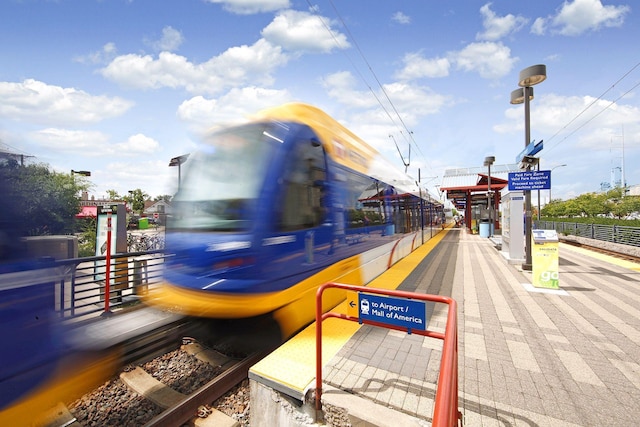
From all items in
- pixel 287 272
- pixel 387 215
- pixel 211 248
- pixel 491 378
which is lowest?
pixel 491 378

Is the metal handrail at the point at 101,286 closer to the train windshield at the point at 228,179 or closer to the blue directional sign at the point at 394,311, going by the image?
the train windshield at the point at 228,179

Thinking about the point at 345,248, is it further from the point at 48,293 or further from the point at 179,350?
the point at 48,293

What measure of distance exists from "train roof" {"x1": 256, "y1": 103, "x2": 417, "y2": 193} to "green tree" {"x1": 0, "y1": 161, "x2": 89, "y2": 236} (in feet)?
8.20

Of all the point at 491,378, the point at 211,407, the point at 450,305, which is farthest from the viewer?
the point at 211,407

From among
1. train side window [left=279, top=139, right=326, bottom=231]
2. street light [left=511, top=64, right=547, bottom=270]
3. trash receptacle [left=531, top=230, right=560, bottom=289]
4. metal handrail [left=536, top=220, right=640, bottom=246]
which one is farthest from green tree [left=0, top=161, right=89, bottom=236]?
metal handrail [left=536, top=220, right=640, bottom=246]

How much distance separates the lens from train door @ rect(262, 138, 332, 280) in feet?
12.3

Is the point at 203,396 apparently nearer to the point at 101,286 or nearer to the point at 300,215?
the point at 300,215

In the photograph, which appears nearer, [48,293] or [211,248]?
[48,293]

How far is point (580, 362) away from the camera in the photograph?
10.8 ft

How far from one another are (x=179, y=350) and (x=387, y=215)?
17.6 ft

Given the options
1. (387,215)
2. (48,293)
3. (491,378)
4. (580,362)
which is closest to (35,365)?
(48,293)

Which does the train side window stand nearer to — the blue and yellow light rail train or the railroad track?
the blue and yellow light rail train

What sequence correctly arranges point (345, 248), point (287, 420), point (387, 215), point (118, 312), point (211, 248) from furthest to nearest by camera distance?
point (387, 215) < point (118, 312) < point (345, 248) < point (211, 248) < point (287, 420)

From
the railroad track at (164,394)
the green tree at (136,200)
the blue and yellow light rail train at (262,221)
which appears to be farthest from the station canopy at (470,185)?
the green tree at (136,200)
